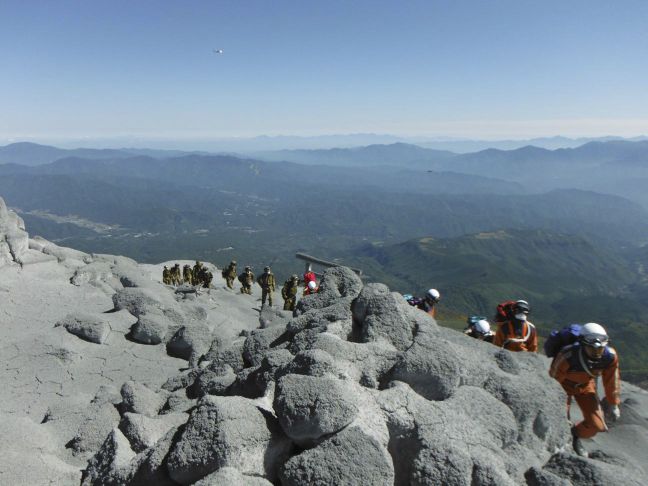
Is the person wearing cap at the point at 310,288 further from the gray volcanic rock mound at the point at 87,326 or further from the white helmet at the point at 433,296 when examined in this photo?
the gray volcanic rock mound at the point at 87,326

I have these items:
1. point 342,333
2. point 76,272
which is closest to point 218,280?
point 76,272

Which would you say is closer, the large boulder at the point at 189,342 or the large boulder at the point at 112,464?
the large boulder at the point at 112,464

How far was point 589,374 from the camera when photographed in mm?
7574

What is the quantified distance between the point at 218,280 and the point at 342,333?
1067 inches

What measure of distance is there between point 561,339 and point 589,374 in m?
0.77

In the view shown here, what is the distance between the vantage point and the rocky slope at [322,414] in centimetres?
510

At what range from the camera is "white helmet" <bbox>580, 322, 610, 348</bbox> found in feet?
23.4

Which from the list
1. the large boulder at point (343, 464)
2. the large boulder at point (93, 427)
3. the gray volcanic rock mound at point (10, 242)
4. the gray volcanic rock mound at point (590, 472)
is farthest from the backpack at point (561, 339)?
the gray volcanic rock mound at point (10, 242)

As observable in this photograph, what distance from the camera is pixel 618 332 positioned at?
171 meters

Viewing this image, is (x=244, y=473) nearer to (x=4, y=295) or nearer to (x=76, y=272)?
(x=4, y=295)

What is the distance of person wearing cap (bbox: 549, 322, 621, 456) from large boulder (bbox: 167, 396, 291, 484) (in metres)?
5.56

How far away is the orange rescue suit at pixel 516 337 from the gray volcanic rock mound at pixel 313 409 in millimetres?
6140

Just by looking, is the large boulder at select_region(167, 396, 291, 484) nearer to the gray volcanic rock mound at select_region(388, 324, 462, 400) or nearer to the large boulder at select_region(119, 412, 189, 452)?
the large boulder at select_region(119, 412, 189, 452)

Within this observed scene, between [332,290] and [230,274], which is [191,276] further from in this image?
[332,290]
